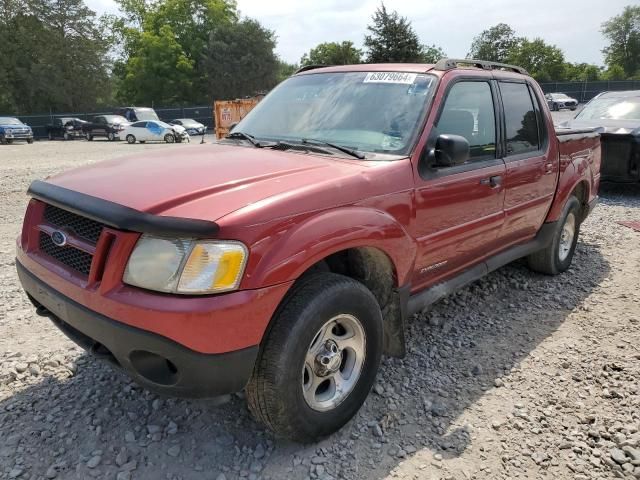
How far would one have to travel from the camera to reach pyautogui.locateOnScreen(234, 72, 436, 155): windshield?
10.2 feet

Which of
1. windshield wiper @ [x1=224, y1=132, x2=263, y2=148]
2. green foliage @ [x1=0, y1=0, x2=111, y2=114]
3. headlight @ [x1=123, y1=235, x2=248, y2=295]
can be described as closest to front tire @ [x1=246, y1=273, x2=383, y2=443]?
headlight @ [x1=123, y1=235, x2=248, y2=295]

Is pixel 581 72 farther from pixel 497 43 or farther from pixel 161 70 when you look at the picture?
pixel 161 70

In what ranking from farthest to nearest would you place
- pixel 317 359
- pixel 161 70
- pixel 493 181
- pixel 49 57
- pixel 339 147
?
pixel 161 70
pixel 49 57
pixel 493 181
pixel 339 147
pixel 317 359

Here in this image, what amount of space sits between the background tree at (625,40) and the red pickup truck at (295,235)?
9571cm

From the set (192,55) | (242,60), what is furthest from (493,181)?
(192,55)

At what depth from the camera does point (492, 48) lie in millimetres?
78812

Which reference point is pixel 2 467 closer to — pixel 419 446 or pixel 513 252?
pixel 419 446

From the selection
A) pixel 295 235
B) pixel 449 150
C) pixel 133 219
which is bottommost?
pixel 295 235

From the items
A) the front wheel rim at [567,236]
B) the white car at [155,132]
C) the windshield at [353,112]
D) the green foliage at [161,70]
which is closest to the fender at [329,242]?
the windshield at [353,112]

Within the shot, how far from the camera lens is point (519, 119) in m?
4.07

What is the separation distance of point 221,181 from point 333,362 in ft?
3.47

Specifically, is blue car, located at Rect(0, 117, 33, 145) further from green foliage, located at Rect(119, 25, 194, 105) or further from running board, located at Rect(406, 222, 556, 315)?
running board, located at Rect(406, 222, 556, 315)

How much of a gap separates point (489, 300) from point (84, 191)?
3419 mm

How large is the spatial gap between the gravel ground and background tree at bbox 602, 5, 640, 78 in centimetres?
9559
